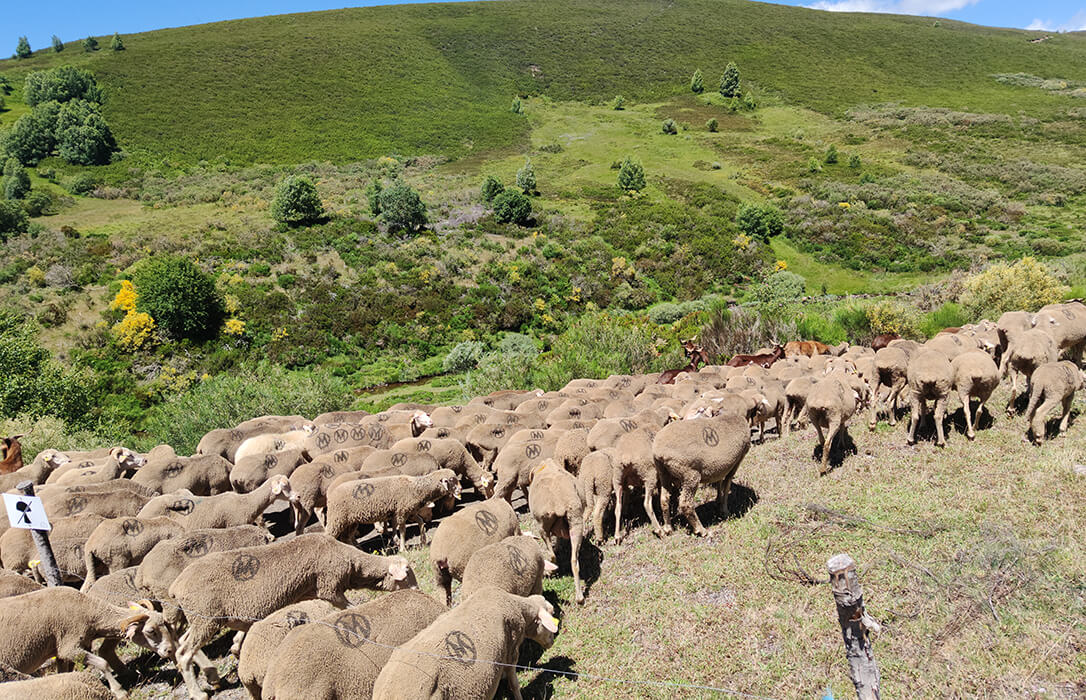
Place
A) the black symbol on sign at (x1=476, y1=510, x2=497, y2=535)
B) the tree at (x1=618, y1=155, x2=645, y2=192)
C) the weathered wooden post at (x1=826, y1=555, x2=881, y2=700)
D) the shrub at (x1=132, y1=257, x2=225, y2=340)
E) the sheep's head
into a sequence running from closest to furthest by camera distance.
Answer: the weathered wooden post at (x1=826, y1=555, x2=881, y2=700)
the sheep's head
the black symbol on sign at (x1=476, y1=510, x2=497, y2=535)
the shrub at (x1=132, y1=257, x2=225, y2=340)
the tree at (x1=618, y1=155, x2=645, y2=192)

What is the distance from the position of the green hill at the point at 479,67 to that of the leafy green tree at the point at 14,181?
13.8 m

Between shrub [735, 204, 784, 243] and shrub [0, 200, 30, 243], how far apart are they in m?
60.1

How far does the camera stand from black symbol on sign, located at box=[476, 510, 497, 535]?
24.4 feet

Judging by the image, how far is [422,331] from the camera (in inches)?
1505

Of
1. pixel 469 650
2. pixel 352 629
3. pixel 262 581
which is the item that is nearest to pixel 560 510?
pixel 469 650

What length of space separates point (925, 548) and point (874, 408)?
19.5ft

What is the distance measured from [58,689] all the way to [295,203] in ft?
165

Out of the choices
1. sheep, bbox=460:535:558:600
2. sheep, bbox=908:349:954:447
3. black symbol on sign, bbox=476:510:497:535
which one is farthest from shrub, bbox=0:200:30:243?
sheep, bbox=908:349:954:447

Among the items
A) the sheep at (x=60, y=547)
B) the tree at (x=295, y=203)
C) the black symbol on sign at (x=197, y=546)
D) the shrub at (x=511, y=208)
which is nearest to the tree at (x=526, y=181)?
the shrub at (x=511, y=208)

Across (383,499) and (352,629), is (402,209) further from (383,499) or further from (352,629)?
(352,629)

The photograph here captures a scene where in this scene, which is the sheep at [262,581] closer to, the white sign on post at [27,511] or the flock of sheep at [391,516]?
the flock of sheep at [391,516]

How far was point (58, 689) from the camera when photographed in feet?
16.2

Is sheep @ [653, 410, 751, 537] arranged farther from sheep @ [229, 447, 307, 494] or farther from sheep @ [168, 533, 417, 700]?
sheep @ [229, 447, 307, 494]

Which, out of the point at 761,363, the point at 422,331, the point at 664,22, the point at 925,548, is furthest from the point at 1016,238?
the point at 664,22
